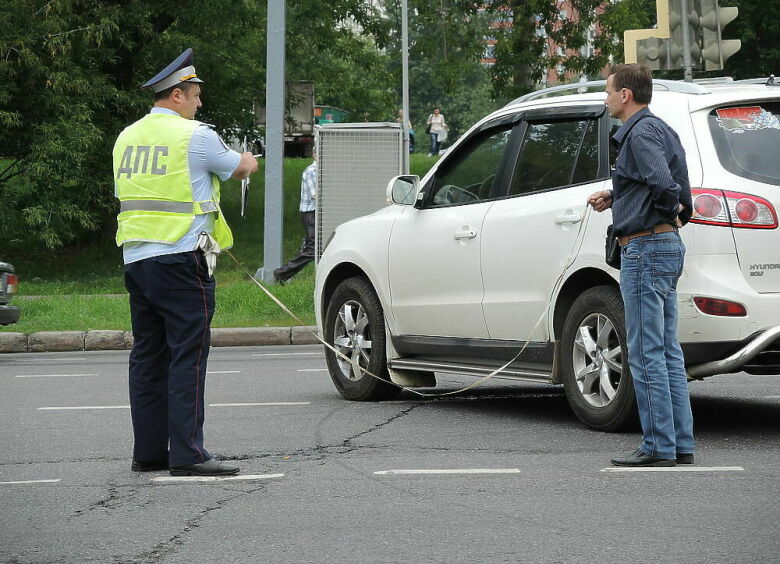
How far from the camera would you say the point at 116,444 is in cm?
805

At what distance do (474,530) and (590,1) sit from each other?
31.1 meters

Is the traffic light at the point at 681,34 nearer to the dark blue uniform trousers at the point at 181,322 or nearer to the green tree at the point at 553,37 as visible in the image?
the dark blue uniform trousers at the point at 181,322

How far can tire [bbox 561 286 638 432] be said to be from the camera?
7.54 m

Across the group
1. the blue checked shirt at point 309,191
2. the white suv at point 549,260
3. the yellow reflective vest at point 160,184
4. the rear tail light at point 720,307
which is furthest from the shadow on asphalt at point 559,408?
the blue checked shirt at point 309,191

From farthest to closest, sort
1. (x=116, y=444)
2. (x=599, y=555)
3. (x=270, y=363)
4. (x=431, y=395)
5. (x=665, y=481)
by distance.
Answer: (x=270, y=363) < (x=431, y=395) < (x=116, y=444) < (x=665, y=481) < (x=599, y=555)

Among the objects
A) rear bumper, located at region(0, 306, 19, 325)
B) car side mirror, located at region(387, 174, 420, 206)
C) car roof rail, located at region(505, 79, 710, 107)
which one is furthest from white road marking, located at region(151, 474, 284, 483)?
rear bumper, located at region(0, 306, 19, 325)

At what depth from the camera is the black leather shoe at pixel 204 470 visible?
22.4 ft

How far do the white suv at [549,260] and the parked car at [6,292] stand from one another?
5.42 meters

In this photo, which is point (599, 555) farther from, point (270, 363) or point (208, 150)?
point (270, 363)

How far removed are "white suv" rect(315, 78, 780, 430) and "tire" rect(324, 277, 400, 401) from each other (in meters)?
0.01

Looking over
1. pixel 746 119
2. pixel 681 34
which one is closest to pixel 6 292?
pixel 681 34

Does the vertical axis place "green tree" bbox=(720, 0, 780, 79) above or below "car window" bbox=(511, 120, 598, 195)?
above

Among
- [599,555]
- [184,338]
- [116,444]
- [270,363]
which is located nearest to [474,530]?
[599,555]

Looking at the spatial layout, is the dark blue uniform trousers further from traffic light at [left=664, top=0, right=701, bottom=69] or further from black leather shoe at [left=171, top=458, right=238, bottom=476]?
traffic light at [left=664, top=0, right=701, bottom=69]
